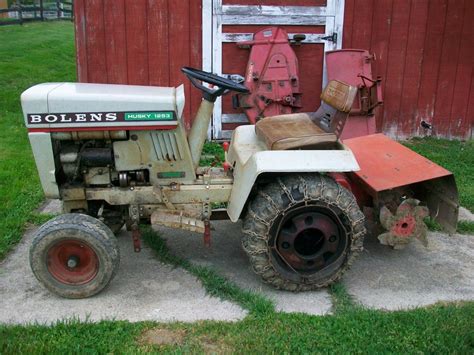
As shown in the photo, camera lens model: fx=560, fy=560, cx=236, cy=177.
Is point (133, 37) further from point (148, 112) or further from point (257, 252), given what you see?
point (257, 252)

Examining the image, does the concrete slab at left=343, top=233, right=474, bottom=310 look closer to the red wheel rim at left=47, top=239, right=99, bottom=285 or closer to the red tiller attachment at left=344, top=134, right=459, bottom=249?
Result: the red tiller attachment at left=344, top=134, right=459, bottom=249

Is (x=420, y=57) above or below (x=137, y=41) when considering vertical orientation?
below

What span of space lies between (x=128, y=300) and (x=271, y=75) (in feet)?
13.4

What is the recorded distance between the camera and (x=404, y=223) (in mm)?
4090

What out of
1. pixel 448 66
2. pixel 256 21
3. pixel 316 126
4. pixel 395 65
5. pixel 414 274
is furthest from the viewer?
pixel 448 66

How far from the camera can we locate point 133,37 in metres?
7.26

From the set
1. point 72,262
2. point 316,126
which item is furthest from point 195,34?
point 72,262

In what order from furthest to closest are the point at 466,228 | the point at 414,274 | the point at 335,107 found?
the point at 466,228
the point at 414,274
the point at 335,107

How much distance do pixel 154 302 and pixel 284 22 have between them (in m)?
4.75

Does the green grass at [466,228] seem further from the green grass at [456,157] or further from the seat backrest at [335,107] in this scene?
the seat backrest at [335,107]

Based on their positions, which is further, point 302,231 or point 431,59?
point 431,59

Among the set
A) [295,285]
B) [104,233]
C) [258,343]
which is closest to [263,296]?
[295,285]

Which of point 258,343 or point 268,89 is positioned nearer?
point 258,343

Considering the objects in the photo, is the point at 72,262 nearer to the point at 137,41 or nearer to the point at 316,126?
the point at 316,126
